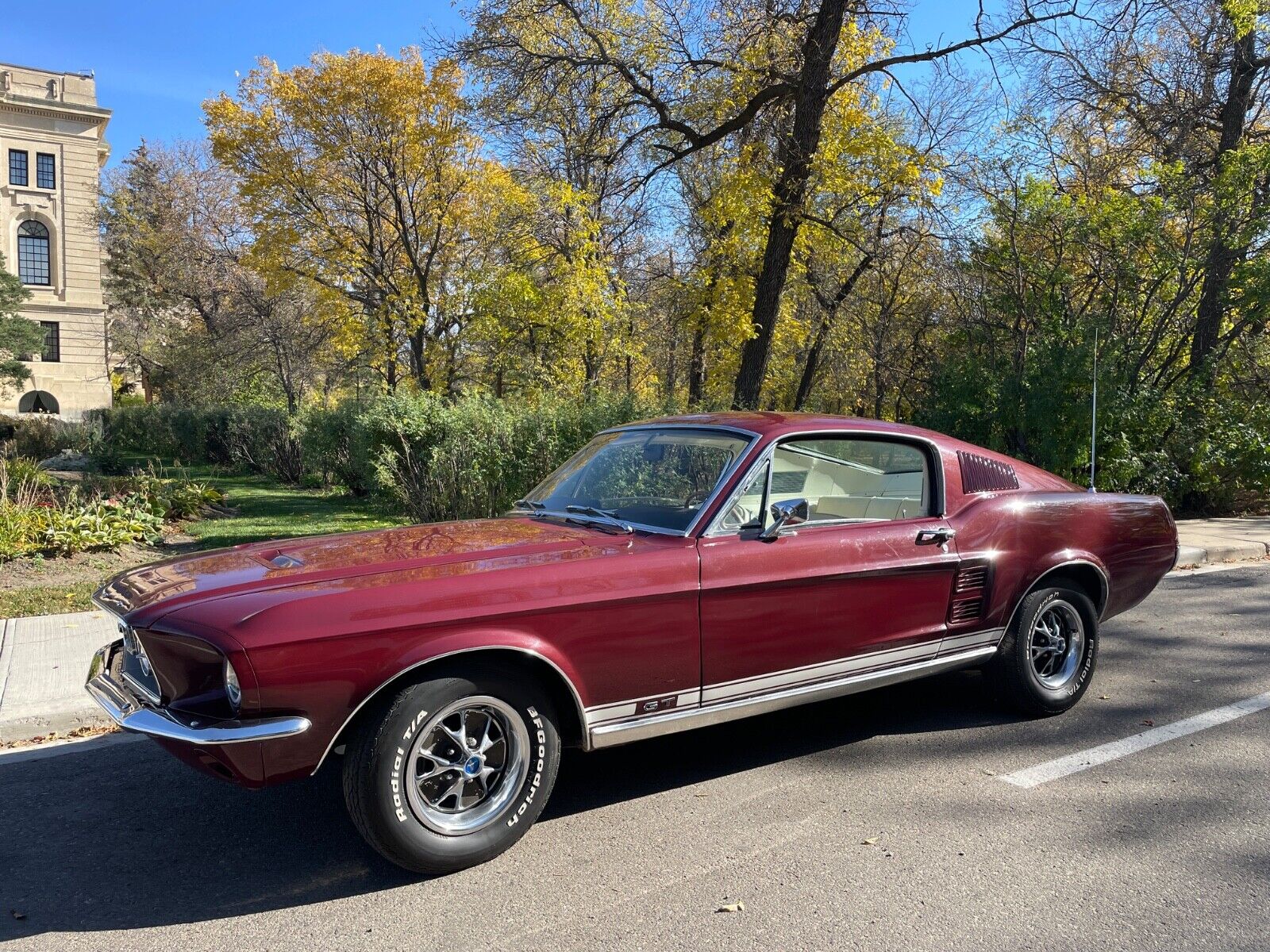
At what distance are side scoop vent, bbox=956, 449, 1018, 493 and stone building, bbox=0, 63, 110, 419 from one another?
6078 cm

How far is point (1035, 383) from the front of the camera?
12281mm

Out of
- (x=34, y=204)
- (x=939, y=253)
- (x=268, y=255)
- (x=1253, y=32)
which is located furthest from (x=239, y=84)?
(x=34, y=204)

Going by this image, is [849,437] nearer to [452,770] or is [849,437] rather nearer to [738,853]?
[738,853]

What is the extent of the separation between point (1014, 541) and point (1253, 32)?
1454cm

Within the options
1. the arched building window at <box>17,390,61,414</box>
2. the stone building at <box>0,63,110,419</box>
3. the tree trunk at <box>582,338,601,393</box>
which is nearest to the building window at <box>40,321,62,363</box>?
the stone building at <box>0,63,110,419</box>

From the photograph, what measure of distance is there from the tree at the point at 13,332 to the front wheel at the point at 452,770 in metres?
45.3

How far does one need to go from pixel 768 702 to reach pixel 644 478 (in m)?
1.21

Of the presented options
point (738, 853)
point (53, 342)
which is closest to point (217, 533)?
point (738, 853)

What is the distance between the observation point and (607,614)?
356cm

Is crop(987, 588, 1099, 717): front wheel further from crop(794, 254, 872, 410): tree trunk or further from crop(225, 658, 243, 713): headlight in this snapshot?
crop(794, 254, 872, 410): tree trunk

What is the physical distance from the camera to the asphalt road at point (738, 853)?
2977 millimetres

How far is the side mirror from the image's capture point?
3965 mm

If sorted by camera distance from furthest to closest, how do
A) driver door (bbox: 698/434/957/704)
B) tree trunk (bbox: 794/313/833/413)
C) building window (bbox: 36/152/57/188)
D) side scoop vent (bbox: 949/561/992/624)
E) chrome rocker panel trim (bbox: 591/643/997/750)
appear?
building window (bbox: 36/152/57/188) < tree trunk (bbox: 794/313/833/413) < side scoop vent (bbox: 949/561/992/624) < driver door (bbox: 698/434/957/704) < chrome rocker panel trim (bbox: 591/643/997/750)

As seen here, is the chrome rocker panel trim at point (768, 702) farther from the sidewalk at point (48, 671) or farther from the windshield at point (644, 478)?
the sidewalk at point (48, 671)
